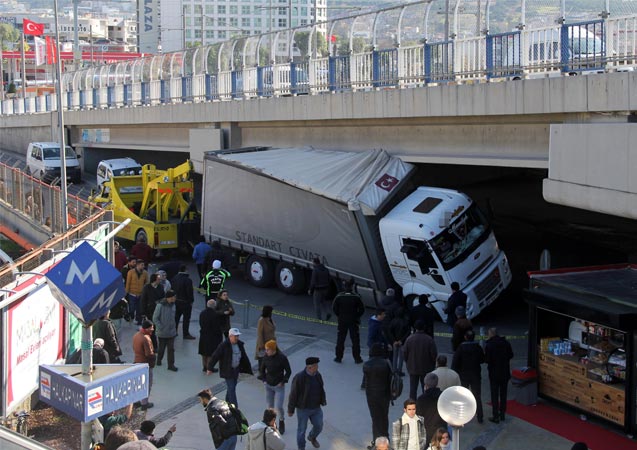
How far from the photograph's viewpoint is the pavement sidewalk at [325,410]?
37.7ft

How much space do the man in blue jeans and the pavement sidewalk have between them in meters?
0.60

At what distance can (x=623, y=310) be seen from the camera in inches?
442

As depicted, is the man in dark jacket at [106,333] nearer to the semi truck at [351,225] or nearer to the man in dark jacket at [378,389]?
the man in dark jacket at [378,389]

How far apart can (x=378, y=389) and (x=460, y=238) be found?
7.05 meters

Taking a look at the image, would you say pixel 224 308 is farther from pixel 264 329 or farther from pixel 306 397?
pixel 306 397

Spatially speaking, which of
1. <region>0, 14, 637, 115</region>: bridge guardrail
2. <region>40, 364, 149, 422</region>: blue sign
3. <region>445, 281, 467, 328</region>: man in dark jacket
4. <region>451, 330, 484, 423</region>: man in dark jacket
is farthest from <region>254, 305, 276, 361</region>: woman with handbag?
<region>0, 14, 637, 115</region>: bridge guardrail

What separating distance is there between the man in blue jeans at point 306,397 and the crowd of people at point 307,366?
0.01 metres

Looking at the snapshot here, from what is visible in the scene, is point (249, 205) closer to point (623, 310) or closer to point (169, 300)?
point (169, 300)

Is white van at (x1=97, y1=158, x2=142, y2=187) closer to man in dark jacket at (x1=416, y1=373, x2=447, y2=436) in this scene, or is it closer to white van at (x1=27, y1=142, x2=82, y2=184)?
white van at (x1=27, y1=142, x2=82, y2=184)

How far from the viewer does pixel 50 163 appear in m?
39.8

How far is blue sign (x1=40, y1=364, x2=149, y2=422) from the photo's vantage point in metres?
6.63

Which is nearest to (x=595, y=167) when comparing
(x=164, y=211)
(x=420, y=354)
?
(x=420, y=354)

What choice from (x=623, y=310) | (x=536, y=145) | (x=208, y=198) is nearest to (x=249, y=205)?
(x=208, y=198)

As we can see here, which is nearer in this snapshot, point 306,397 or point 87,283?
point 87,283
